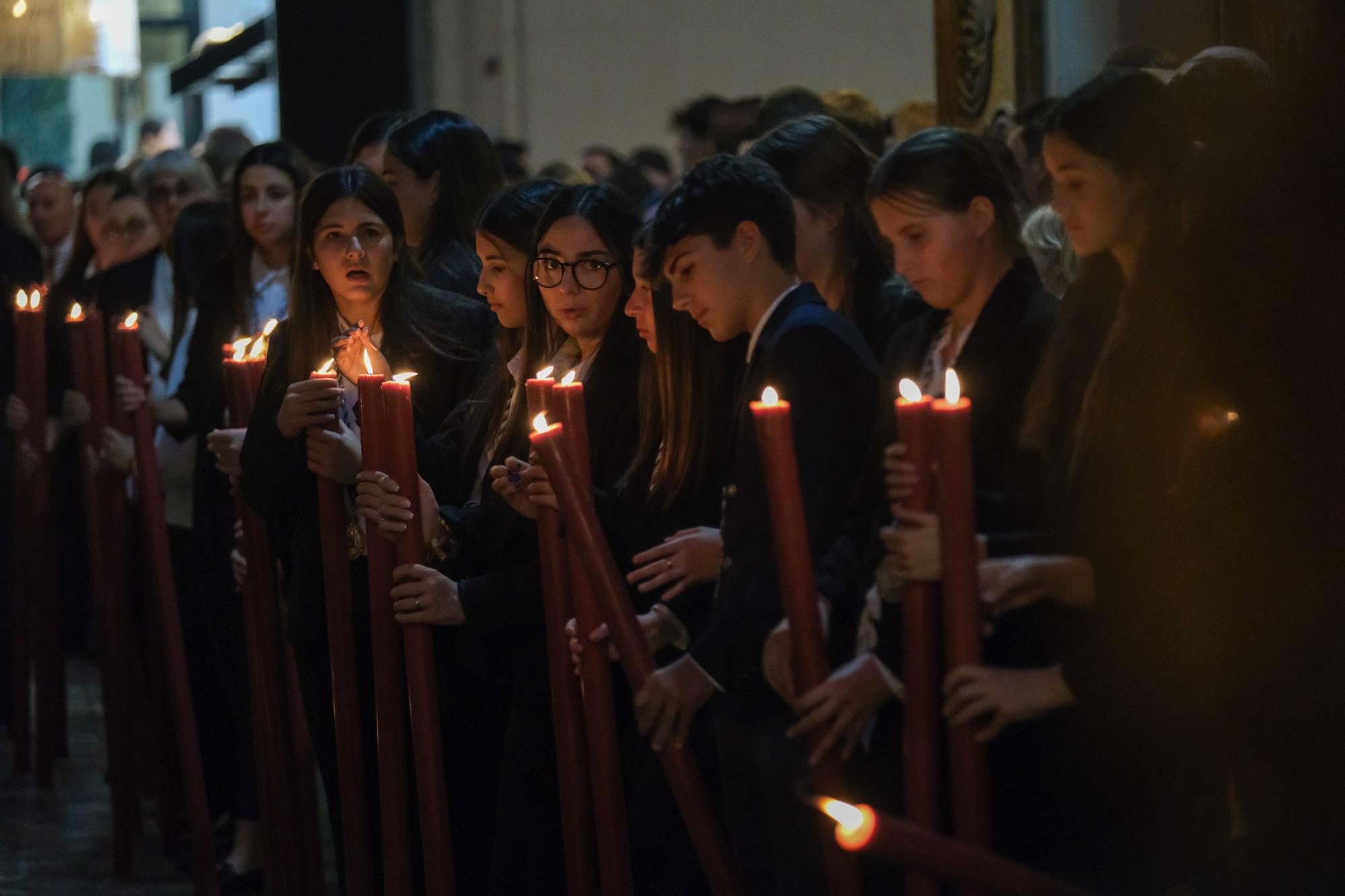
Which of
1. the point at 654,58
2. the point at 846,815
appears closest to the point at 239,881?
the point at 846,815

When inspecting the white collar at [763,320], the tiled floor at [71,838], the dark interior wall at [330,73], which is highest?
the dark interior wall at [330,73]

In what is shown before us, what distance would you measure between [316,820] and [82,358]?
1351 mm

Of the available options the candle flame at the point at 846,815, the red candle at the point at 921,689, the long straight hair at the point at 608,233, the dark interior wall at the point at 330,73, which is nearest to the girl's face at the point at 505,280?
the long straight hair at the point at 608,233

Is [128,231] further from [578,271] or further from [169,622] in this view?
[578,271]

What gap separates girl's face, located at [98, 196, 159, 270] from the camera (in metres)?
5.90

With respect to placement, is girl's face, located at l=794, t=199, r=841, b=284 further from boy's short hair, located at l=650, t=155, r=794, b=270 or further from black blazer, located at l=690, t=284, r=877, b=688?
black blazer, located at l=690, t=284, r=877, b=688

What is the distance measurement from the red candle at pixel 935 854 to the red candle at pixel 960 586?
34cm

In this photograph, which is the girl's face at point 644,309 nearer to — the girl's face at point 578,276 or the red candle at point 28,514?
the girl's face at point 578,276

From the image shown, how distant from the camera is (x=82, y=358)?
4.46 m

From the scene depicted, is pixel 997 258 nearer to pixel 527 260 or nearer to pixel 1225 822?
pixel 1225 822

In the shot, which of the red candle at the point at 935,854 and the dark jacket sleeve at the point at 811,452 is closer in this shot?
the red candle at the point at 935,854

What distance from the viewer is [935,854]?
5.27ft

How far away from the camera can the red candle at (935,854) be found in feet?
5.21

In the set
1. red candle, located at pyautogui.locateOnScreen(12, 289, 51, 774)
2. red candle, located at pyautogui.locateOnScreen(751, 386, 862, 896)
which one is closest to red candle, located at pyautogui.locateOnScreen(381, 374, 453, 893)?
red candle, located at pyautogui.locateOnScreen(751, 386, 862, 896)
